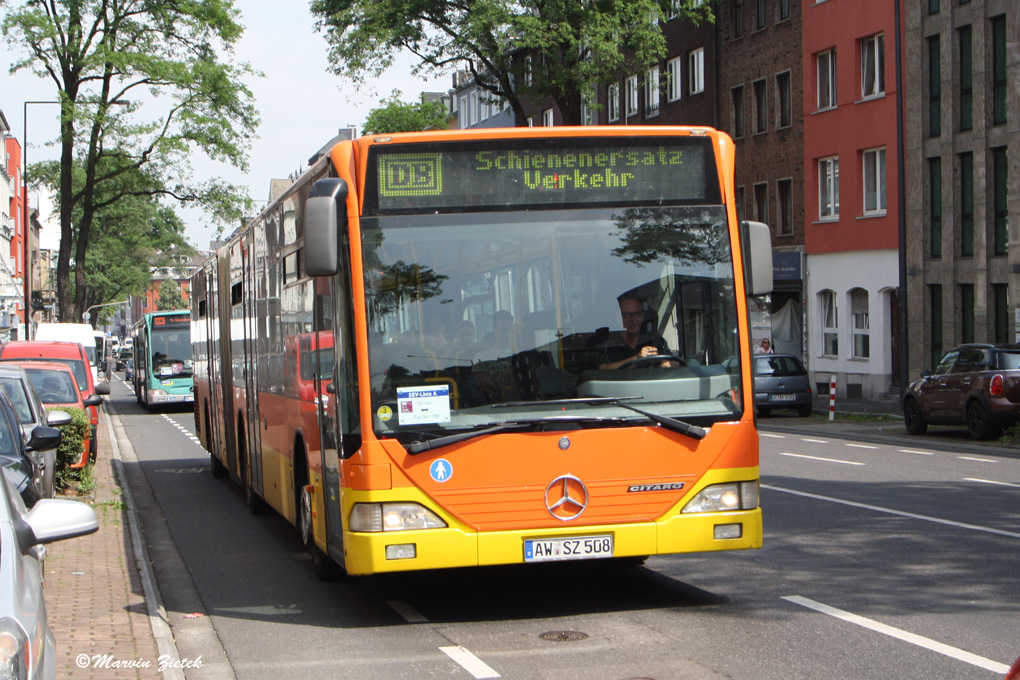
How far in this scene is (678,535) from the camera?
7.64 m

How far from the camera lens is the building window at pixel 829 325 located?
129 feet

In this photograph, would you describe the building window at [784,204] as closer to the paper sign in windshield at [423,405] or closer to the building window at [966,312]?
the building window at [966,312]

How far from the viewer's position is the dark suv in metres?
21.6

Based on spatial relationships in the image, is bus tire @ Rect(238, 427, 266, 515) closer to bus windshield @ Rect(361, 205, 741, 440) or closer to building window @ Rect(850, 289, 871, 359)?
bus windshield @ Rect(361, 205, 741, 440)

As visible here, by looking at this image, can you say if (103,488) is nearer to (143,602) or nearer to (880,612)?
(143,602)

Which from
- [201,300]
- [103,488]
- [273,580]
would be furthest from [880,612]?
[201,300]

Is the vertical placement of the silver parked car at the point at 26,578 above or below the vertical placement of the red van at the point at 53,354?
below

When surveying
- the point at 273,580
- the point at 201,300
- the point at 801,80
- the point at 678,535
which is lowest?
the point at 273,580

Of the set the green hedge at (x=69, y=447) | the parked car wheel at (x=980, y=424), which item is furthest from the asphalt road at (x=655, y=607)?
the parked car wheel at (x=980, y=424)

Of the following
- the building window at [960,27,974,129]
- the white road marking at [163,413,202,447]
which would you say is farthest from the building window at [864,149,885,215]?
the white road marking at [163,413,202,447]

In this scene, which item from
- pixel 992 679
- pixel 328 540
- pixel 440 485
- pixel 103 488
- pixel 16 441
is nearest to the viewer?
pixel 992 679

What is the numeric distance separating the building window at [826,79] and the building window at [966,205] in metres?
6.23

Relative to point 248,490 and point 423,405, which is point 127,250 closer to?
point 248,490

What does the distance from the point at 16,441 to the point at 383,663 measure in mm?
3941
